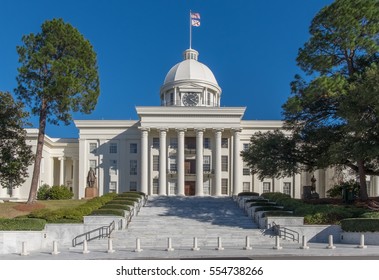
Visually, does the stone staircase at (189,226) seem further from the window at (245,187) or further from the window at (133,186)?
the window at (133,186)

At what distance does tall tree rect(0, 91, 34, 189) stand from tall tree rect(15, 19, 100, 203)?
3.68 ft

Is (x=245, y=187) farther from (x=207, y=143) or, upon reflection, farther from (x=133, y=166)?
(x=133, y=166)

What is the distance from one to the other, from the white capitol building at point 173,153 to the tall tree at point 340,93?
21.4m

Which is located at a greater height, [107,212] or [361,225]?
[107,212]

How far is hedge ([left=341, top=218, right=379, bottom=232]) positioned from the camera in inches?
886

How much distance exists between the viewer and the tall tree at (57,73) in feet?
104

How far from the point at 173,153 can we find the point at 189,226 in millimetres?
30290

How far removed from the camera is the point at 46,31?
109ft

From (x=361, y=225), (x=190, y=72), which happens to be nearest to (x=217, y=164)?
(x=190, y=72)

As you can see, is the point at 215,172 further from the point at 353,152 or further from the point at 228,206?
the point at 353,152

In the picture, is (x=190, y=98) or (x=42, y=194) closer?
(x=42, y=194)

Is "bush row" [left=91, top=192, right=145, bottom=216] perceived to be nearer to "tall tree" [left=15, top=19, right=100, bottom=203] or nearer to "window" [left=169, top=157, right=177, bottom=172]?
"tall tree" [left=15, top=19, right=100, bottom=203]

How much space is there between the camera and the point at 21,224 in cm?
2234

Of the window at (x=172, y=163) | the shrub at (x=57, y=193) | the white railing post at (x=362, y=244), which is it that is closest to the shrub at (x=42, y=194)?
the shrub at (x=57, y=193)
